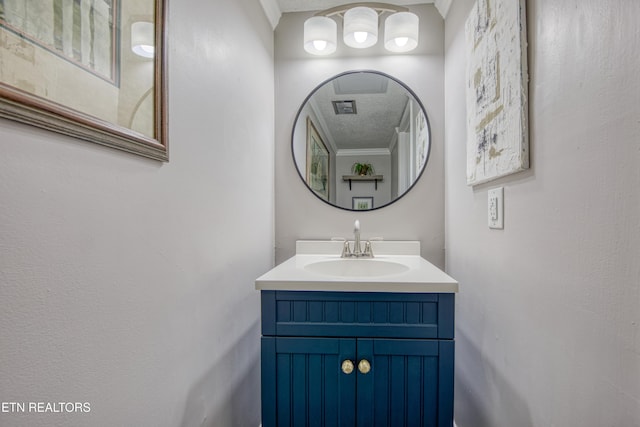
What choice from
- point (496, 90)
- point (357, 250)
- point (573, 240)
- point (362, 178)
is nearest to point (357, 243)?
point (357, 250)

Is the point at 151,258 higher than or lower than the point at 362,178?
lower

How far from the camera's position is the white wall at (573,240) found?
1.64ft

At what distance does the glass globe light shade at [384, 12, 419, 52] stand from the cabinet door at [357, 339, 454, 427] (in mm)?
1376

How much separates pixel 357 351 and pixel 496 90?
897 millimetres

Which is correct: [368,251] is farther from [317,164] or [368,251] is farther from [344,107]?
[344,107]

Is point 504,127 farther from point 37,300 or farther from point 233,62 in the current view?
point 37,300

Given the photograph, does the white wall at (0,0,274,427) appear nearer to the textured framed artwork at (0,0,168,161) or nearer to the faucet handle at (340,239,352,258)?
the textured framed artwork at (0,0,168,161)

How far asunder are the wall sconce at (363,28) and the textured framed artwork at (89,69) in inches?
38.2

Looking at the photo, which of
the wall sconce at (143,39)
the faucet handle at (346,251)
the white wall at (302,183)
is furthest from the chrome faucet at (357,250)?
the wall sconce at (143,39)

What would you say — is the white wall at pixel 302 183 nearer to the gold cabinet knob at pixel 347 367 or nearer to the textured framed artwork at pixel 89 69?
the gold cabinet knob at pixel 347 367

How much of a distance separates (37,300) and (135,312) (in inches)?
8.4

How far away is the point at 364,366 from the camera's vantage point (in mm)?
968

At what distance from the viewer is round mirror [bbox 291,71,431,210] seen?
166cm

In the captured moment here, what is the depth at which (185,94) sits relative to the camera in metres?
0.86
